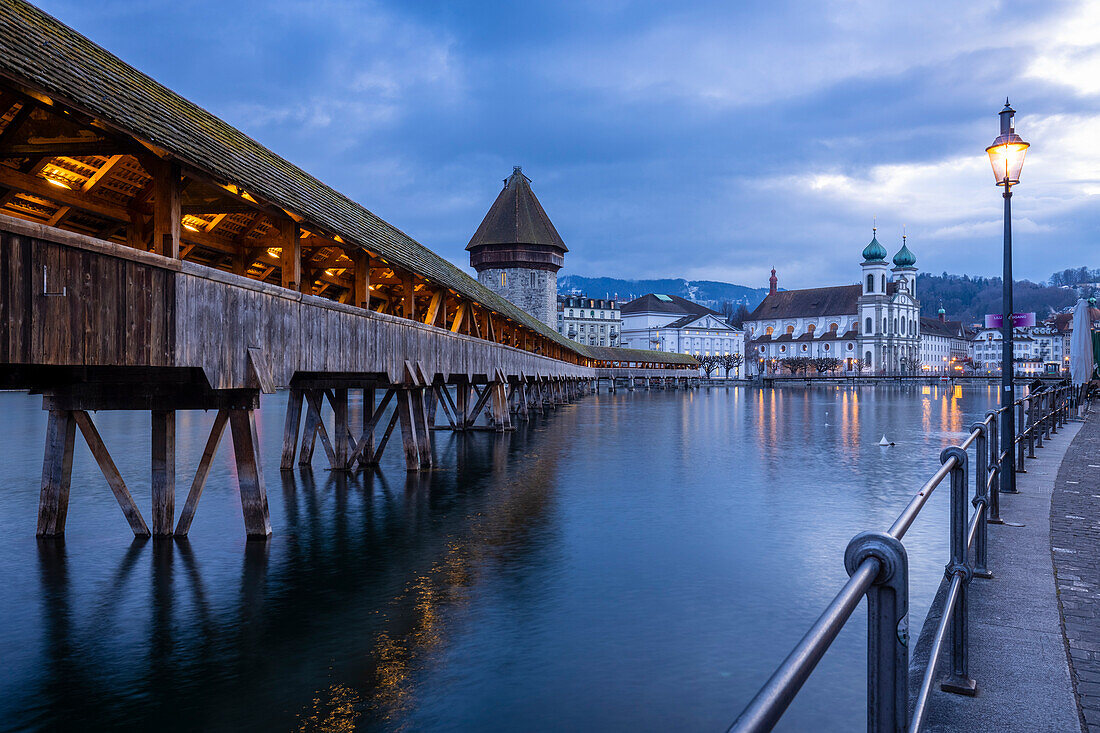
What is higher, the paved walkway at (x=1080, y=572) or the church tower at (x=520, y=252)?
the church tower at (x=520, y=252)

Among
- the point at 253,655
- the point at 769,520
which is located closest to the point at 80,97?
the point at 253,655

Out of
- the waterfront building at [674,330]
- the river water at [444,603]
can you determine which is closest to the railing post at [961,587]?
the river water at [444,603]

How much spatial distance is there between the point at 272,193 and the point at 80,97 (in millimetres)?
3537

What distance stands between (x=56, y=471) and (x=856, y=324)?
139 metres

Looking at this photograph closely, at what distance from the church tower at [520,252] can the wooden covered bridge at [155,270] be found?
161 ft

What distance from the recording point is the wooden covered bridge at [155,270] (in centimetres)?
717

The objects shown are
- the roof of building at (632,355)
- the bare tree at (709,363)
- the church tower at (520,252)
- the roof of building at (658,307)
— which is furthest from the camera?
the roof of building at (658,307)

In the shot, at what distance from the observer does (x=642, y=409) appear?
175 feet

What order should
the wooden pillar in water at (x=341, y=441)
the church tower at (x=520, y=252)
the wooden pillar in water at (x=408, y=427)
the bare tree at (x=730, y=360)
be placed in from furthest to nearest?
the bare tree at (x=730, y=360), the church tower at (x=520, y=252), the wooden pillar in water at (x=341, y=441), the wooden pillar in water at (x=408, y=427)

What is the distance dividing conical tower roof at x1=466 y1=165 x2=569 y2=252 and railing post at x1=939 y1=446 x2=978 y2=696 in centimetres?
6372

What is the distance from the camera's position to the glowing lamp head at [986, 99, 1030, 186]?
1045 centimetres

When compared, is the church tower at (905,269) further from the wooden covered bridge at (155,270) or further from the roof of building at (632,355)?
the wooden covered bridge at (155,270)

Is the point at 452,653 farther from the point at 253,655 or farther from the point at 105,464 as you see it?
the point at 105,464

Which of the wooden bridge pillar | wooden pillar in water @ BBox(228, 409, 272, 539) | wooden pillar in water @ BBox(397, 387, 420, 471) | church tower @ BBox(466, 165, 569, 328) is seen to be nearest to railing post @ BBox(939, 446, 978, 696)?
wooden pillar in water @ BBox(228, 409, 272, 539)
